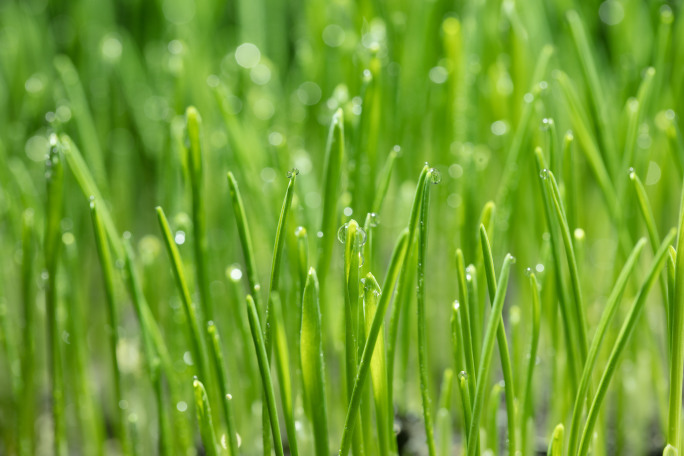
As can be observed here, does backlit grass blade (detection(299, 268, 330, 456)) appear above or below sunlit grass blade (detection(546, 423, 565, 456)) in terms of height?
above

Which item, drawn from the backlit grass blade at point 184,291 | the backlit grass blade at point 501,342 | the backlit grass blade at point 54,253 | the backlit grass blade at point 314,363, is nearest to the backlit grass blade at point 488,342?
the backlit grass blade at point 501,342

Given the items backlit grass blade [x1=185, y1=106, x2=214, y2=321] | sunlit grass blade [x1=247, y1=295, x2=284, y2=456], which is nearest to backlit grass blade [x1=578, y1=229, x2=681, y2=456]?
sunlit grass blade [x1=247, y1=295, x2=284, y2=456]

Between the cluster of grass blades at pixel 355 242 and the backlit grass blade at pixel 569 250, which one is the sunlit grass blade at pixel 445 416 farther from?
the backlit grass blade at pixel 569 250

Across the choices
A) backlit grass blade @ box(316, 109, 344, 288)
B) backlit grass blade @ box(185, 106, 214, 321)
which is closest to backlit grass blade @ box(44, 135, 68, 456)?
backlit grass blade @ box(185, 106, 214, 321)

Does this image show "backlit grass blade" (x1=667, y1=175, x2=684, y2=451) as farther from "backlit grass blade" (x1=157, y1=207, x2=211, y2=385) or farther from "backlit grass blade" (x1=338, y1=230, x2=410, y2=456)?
"backlit grass blade" (x1=157, y1=207, x2=211, y2=385)

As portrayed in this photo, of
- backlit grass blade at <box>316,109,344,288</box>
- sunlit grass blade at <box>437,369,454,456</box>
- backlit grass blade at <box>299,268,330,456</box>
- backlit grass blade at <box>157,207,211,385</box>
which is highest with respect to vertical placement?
backlit grass blade at <box>316,109,344,288</box>

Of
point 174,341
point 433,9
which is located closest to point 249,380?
point 174,341

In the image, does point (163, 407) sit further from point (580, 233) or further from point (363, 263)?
point (580, 233)

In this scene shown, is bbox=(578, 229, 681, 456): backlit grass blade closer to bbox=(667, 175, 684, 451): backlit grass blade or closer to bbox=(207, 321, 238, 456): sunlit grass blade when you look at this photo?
bbox=(667, 175, 684, 451): backlit grass blade

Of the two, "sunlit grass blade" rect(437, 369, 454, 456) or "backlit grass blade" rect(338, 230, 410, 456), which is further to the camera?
"sunlit grass blade" rect(437, 369, 454, 456)
